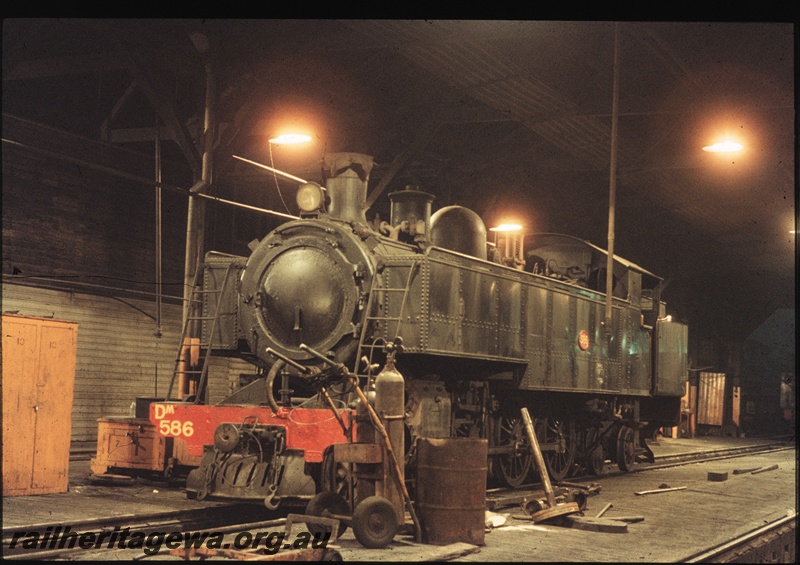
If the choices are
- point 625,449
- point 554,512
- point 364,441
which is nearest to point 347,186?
point 364,441

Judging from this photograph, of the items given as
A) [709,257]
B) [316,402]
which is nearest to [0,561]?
[316,402]

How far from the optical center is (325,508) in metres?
7.70

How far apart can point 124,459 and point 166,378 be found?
607 cm

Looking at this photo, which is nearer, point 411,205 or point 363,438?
point 363,438

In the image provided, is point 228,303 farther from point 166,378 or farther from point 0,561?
point 166,378

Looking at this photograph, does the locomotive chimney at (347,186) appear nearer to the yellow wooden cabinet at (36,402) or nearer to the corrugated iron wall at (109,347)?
the yellow wooden cabinet at (36,402)

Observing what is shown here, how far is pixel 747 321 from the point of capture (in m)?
35.1

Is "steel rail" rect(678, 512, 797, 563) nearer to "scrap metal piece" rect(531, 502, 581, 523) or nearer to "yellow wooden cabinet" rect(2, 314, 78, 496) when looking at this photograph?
"scrap metal piece" rect(531, 502, 581, 523)

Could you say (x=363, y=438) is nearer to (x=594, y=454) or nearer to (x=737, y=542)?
(x=737, y=542)

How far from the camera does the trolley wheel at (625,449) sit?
15586 millimetres

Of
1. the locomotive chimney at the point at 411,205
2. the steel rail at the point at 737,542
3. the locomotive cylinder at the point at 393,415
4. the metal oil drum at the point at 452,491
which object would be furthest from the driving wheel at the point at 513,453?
the locomotive cylinder at the point at 393,415

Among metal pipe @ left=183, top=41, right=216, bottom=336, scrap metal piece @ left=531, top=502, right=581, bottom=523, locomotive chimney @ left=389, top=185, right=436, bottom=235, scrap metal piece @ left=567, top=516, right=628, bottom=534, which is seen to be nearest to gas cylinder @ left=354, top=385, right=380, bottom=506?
scrap metal piece @ left=531, top=502, right=581, bottom=523

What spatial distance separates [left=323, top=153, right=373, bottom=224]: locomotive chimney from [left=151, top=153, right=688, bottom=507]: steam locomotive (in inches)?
0.6

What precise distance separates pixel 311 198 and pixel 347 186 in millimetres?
409
